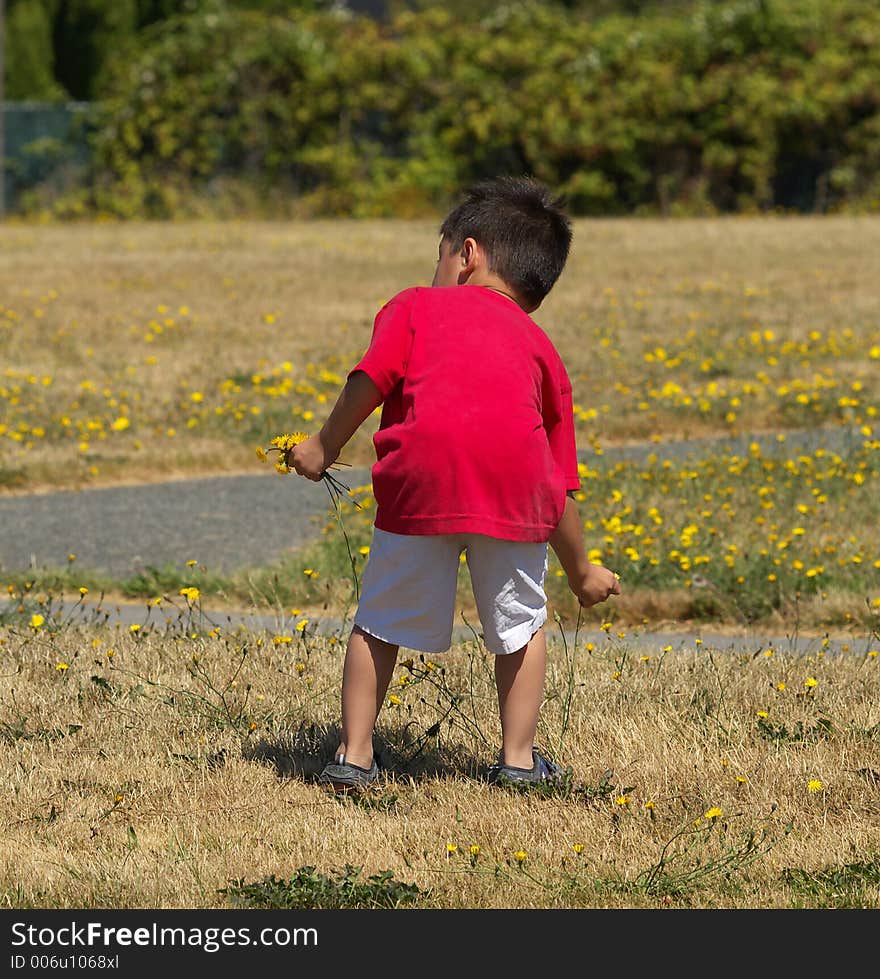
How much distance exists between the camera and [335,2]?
103 feet

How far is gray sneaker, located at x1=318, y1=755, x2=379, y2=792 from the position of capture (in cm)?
391

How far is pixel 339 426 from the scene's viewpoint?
375cm

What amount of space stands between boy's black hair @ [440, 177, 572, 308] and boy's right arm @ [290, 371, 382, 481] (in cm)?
41

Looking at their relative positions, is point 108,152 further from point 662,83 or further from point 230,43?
point 662,83

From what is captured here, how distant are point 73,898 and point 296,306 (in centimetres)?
984

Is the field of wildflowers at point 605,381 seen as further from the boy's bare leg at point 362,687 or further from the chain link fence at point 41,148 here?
the chain link fence at point 41,148

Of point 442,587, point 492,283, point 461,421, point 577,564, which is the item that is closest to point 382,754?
point 442,587

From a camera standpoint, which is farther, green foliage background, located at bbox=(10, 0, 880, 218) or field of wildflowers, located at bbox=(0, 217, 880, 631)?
green foliage background, located at bbox=(10, 0, 880, 218)

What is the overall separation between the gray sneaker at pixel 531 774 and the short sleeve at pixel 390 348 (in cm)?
98

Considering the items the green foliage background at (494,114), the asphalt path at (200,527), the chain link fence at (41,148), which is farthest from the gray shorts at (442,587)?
the chain link fence at (41,148)

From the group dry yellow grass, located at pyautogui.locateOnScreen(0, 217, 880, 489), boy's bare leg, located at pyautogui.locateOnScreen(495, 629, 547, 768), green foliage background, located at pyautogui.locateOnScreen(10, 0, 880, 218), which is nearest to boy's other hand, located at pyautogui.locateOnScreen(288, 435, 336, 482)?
boy's bare leg, located at pyautogui.locateOnScreen(495, 629, 547, 768)

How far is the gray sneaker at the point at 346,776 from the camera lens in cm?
391

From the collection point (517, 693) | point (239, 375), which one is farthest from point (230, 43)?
point (517, 693)

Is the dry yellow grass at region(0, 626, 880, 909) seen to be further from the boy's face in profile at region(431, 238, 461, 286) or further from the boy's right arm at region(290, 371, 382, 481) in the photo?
the boy's face in profile at region(431, 238, 461, 286)
